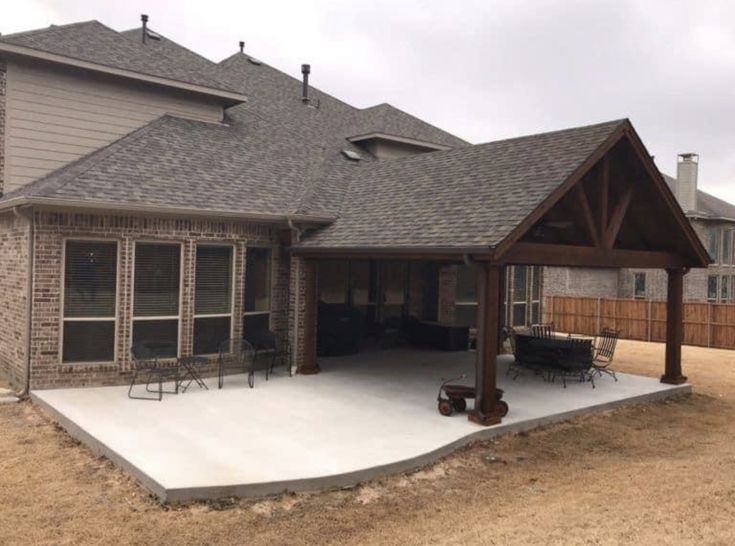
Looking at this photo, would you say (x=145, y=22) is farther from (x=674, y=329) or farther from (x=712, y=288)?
(x=712, y=288)

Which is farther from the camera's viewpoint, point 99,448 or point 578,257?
point 578,257

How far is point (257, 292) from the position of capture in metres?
11.6

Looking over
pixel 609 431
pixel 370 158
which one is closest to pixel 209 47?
pixel 370 158

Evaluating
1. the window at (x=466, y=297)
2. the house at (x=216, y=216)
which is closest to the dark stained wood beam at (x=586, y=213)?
the house at (x=216, y=216)

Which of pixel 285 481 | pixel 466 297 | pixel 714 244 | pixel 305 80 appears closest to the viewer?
pixel 285 481

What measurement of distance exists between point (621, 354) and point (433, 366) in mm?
7838

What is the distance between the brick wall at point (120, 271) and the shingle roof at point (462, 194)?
1592mm

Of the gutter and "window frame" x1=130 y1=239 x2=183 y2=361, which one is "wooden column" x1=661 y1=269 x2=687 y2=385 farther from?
"window frame" x1=130 y1=239 x2=183 y2=361

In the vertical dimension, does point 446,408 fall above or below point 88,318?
below

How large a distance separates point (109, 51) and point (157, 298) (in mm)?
6372

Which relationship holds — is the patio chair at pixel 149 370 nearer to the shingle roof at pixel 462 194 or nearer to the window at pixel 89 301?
the window at pixel 89 301

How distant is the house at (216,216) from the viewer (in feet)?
30.3

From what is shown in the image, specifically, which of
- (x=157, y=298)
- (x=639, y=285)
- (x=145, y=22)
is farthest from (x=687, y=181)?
(x=157, y=298)

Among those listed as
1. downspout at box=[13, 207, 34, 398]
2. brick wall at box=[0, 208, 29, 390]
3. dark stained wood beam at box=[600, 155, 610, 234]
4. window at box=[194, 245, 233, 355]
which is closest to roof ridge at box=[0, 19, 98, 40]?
brick wall at box=[0, 208, 29, 390]
